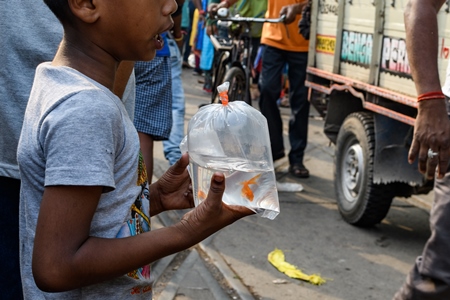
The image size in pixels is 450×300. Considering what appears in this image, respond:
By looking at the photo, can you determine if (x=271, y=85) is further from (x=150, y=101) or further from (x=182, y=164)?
(x=182, y=164)

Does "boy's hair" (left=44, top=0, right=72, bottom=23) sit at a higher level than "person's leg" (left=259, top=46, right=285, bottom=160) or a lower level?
higher

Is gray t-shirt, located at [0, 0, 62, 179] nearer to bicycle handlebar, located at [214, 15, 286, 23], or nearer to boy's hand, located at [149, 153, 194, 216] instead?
boy's hand, located at [149, 153, 194, 216]

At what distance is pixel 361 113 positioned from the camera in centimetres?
559

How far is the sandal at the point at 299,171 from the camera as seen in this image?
725 centimetres

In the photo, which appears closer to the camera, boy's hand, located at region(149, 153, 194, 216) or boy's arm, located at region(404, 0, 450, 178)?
boy's hand, located at region(149, 153, 194, 216)

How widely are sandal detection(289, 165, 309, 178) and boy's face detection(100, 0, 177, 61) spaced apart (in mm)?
5493

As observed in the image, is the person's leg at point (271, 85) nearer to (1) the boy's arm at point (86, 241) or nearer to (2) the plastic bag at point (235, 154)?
(2) the plastic bag at point (235, 154)

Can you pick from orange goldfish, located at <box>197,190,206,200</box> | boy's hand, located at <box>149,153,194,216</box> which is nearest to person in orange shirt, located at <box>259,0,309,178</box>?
boy's hand, located at <box>149,153,194,216</box>

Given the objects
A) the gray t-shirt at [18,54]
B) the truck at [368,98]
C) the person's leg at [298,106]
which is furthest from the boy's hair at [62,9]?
the person's leg at [298,106]

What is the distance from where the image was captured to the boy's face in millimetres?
1746

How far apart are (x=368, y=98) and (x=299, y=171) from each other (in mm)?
2013

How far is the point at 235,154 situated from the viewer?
80.0 inches

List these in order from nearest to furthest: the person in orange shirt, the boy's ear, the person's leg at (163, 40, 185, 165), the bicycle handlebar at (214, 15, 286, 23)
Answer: the boy's ear → the person's leg at (163, 40, 185, 165) → the bicycle handlebar at (214, 15, 286, 23) → the person in orange shirt

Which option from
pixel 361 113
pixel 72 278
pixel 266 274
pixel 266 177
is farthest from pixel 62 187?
pixel 361 113
